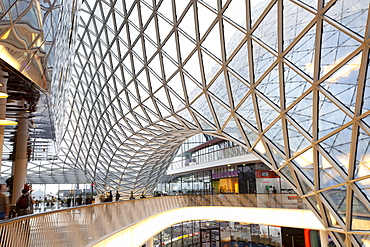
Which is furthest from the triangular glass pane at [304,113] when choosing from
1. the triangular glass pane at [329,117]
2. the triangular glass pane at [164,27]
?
the triangular glass pane at [164,27]

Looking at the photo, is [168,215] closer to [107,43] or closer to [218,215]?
[218,215]

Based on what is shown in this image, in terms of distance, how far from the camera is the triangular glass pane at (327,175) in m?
15.2

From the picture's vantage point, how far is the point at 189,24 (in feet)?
63.6

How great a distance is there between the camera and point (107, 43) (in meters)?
27.0

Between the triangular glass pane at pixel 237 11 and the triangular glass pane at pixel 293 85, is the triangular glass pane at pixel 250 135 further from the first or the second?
the triangular glass pane at pixel 237 11

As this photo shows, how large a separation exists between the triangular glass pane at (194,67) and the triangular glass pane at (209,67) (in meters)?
0.66

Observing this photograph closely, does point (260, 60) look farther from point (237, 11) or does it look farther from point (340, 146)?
point (340, 146)

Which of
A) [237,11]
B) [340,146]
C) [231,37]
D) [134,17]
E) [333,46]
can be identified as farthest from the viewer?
[134,17]

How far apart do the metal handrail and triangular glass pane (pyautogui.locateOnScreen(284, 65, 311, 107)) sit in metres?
12.3

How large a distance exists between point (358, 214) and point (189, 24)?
619 inches

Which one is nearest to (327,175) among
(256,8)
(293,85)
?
(293,85)

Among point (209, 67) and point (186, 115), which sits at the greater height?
point (209, 67)

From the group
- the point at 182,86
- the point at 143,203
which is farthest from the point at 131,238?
the point at 182,86

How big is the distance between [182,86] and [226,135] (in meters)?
5.61
